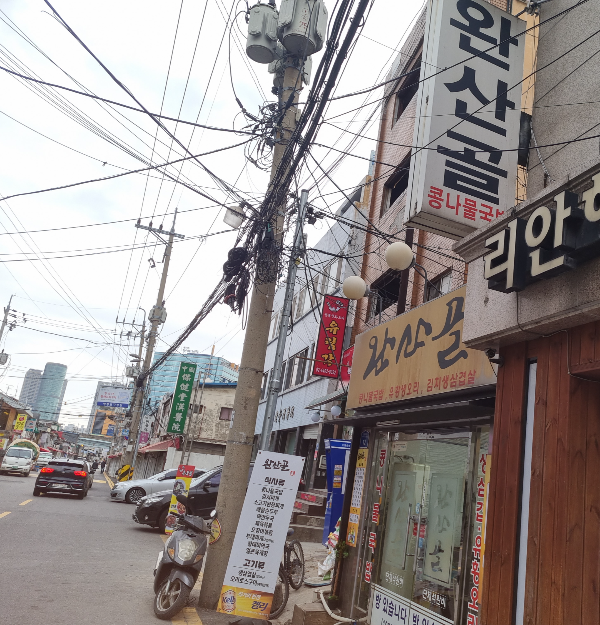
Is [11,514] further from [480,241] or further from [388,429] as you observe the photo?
[480,241]

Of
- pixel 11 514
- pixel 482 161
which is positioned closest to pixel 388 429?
pixel 482 161

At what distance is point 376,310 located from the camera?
53.4 ft

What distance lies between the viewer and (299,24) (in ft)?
28.8

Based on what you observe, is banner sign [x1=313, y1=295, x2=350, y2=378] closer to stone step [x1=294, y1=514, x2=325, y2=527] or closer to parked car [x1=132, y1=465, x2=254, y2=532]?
stone step [x1=294, y1=514, x2=325, y2=527]

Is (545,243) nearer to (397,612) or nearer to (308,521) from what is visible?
(397,612)

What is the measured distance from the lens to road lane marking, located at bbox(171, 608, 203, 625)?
6.53 m

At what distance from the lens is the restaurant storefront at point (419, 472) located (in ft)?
17.9

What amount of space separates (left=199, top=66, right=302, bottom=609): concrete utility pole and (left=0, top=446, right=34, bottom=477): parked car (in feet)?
101

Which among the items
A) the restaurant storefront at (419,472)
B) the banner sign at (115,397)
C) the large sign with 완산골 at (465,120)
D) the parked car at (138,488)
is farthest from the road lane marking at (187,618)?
the banner sign at (115,397)

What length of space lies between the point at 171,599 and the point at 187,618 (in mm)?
312

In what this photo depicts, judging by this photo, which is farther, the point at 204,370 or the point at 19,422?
the point at 19,422

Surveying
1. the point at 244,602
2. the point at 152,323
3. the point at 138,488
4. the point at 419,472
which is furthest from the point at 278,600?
the point at 152,323

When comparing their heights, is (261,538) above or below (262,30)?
below

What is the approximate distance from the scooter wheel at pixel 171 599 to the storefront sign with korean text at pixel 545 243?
5.28m
